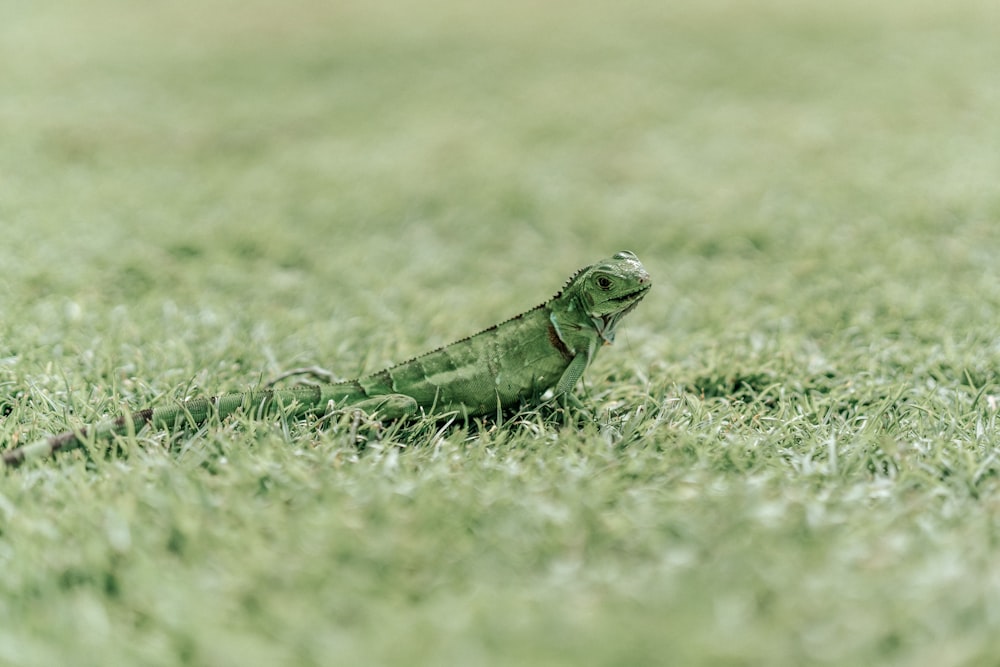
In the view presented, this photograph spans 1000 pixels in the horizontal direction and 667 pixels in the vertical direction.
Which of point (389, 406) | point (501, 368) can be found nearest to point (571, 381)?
point (501, 368)

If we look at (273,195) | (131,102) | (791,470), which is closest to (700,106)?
(273,195)

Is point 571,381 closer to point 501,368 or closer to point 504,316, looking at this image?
point 501,368

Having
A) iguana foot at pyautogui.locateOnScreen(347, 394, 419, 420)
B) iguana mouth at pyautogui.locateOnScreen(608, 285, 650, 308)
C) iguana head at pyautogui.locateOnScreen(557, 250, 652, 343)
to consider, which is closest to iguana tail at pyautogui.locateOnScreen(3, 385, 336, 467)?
iguana foot at pyautogui.locateOnScreen(347, 394, 419, 420)

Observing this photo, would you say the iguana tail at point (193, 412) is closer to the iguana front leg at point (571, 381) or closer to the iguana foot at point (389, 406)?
the iguana foot at point (389, 406)

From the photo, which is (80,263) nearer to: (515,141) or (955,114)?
(515,141)

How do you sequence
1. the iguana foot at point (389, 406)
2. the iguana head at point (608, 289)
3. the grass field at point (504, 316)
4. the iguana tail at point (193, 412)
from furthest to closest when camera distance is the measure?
the iguana head at point (608, 289), the iguana foot at point (389, 406), the iguana tail at point (193, 412), the grass field at point (504, 316)

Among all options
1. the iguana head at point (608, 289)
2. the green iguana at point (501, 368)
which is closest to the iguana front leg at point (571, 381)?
the green iguana at point (501, 368)

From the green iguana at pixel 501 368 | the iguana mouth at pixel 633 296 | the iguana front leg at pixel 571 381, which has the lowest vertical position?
the iguana front leg at pixel 571 381

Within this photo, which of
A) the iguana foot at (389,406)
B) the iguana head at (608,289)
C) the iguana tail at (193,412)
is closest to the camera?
the iguana tail at (193,412)
